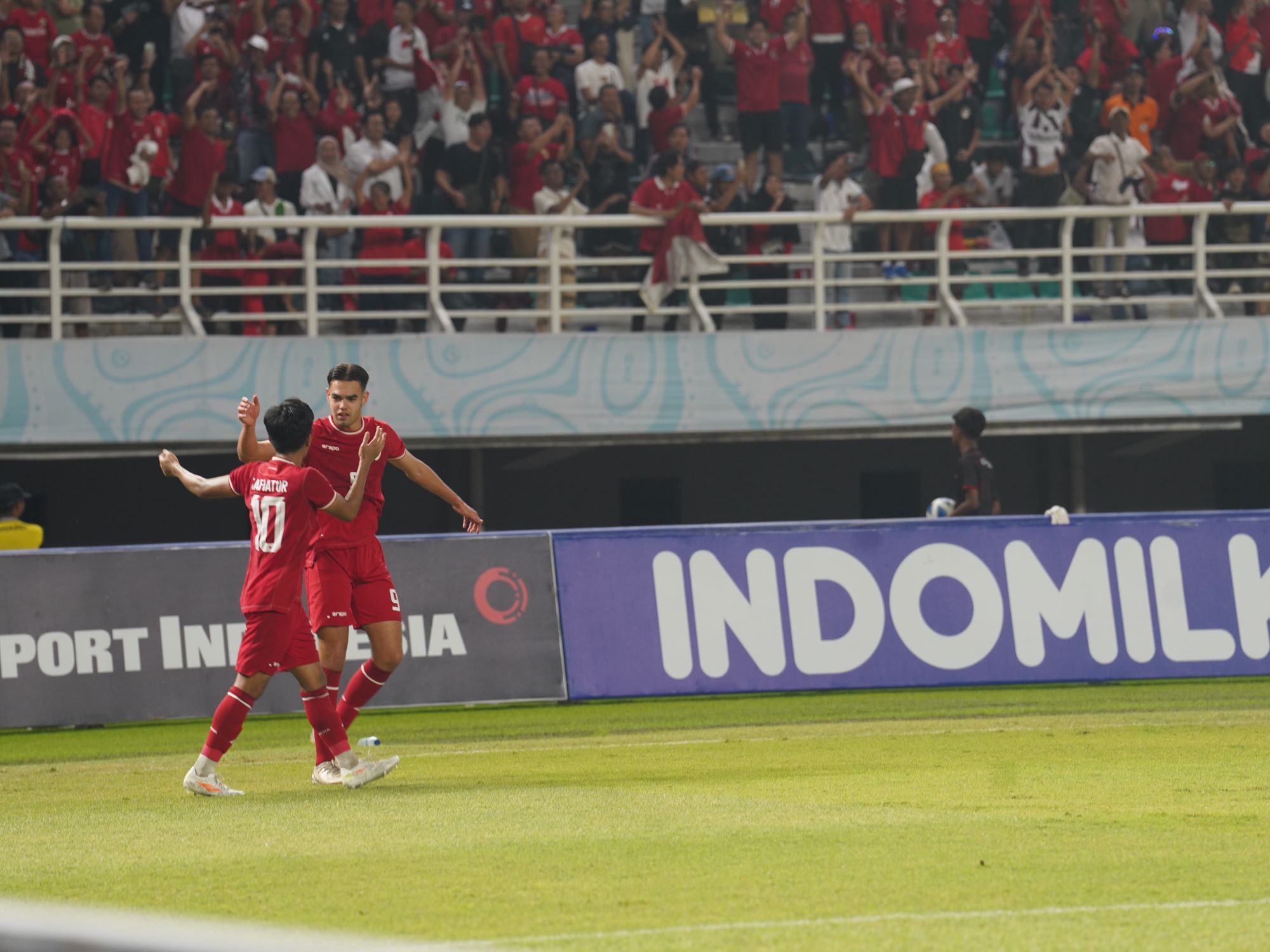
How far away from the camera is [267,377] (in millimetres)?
18312

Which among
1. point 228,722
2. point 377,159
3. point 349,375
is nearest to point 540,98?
point 377,159

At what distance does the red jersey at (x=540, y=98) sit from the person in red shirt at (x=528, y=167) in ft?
0.99

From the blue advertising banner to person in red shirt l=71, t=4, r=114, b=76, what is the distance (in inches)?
305

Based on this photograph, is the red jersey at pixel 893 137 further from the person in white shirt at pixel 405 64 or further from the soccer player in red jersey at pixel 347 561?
the soccer player in red jersey at pixel 347 561

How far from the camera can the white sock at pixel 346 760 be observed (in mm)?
9125

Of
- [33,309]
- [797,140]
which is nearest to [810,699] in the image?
[797,140]

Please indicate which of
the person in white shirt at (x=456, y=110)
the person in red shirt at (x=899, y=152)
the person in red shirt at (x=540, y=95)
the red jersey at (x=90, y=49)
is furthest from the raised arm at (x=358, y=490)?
the person in red shirt at (x=899, y=152)

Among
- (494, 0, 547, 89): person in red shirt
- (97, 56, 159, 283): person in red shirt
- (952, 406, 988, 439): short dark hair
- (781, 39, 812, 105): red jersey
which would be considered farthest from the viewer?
(494, 0, 547, 89): person in red shirt

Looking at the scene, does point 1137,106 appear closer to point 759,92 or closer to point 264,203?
point 759,92

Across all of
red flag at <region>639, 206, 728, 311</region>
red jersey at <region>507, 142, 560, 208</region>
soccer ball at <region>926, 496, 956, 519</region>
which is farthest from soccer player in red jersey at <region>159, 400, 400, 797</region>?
red jersey at <region>507, 142, 560, 208</region>

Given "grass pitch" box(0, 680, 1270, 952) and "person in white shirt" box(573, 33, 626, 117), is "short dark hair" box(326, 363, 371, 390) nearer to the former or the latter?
"grass pitch" box(0, 680, 1270, 952)

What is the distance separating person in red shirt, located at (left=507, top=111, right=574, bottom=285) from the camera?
1891cm

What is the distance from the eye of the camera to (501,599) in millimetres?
14297

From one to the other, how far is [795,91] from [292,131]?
18.4 feet
